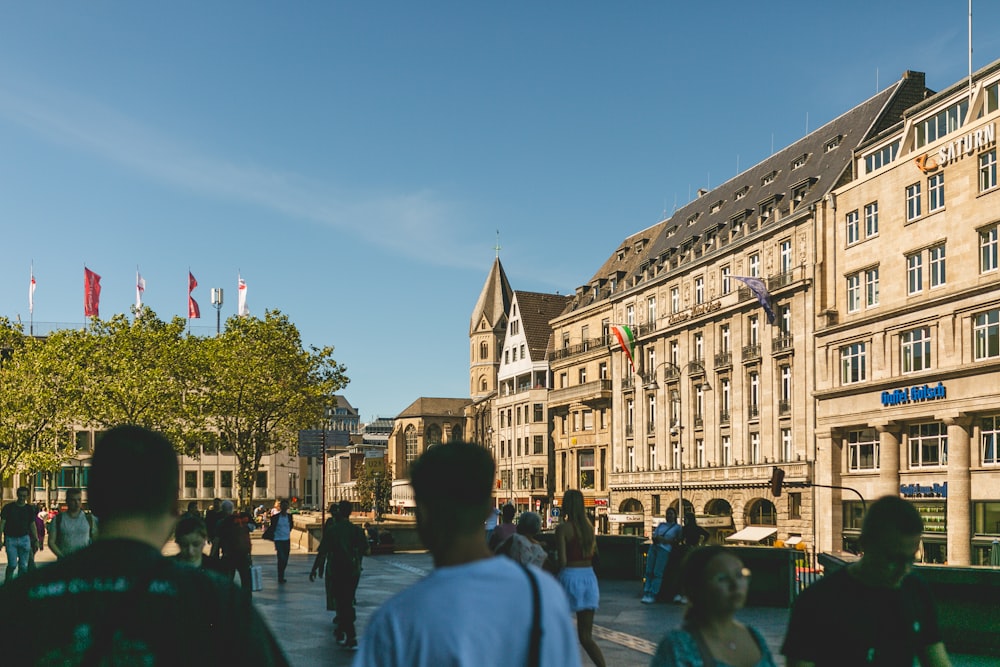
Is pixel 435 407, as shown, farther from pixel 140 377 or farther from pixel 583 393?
pixel 140 377

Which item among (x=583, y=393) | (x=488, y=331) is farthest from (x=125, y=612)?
(x=488, y=331)

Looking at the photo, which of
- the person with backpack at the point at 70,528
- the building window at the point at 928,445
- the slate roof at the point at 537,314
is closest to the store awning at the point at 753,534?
the building window at the point at 928,445

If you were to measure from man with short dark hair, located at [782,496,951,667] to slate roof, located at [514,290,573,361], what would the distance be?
277 ft

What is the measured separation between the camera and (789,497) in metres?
51.1

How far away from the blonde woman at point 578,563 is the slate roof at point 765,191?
1682 inches

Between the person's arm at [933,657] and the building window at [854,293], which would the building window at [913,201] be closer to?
the building window at [854,293]

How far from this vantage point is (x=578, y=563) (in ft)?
35.8

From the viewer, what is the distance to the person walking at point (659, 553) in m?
19.8

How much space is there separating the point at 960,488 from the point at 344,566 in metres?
31.5

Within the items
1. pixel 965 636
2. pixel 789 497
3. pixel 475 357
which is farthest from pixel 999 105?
pixel 475 357

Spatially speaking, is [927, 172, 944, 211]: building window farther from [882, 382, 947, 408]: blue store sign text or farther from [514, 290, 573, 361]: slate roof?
[514, 290, 573, 361]: slate roof

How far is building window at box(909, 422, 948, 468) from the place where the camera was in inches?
1625

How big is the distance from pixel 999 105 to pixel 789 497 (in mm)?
19962

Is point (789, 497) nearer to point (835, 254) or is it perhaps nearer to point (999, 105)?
point (835, 254)
